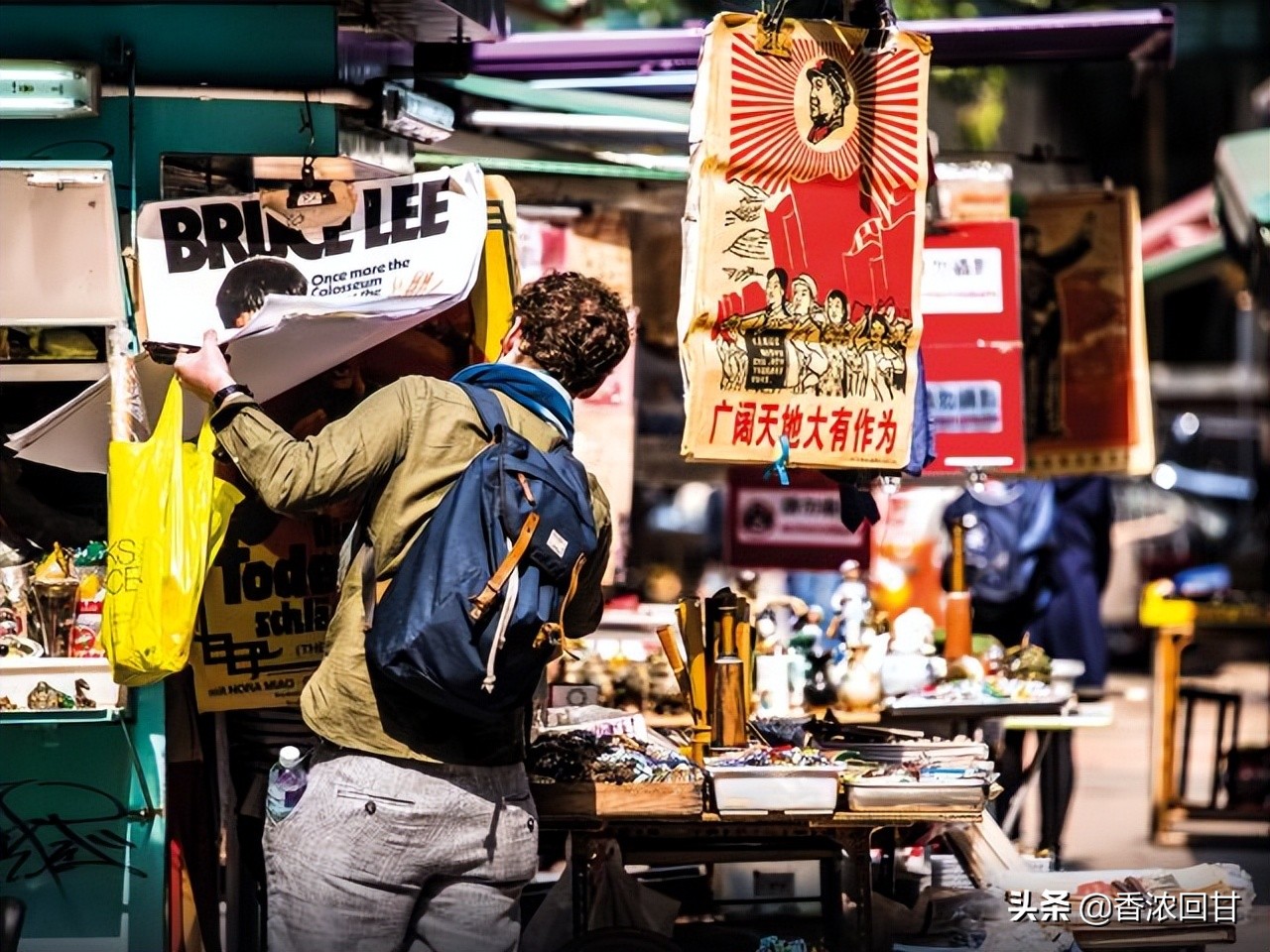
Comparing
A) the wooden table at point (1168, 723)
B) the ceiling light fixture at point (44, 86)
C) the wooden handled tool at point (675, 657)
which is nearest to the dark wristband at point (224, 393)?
the ceiling light fixture at point (44, 86)

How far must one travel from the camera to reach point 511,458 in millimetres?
4273

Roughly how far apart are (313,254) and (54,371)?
0.78 m

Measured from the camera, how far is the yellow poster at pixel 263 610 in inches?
215

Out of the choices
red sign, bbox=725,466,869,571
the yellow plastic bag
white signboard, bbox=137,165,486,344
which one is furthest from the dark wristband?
red sign, bbox=725,466,869,571

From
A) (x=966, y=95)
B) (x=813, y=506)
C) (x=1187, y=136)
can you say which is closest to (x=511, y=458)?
(x=813, y=506)

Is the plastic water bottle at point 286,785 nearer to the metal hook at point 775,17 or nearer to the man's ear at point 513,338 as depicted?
the man's ear at point 513,338

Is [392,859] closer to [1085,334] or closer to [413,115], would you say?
[413,115]

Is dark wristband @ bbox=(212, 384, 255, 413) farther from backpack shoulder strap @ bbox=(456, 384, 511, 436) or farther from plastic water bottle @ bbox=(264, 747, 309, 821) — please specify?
plastic water bottle @ bbox=(264, 747, 309, 821)

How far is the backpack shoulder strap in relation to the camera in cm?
438

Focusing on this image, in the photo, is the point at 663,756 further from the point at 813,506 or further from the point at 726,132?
the point at 813,506

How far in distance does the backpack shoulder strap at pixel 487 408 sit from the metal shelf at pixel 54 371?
4.61ft

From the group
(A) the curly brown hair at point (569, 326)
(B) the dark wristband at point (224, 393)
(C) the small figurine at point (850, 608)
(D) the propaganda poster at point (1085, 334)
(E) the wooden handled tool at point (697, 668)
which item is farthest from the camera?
(D) the propaganda poster at point (1085, 334)

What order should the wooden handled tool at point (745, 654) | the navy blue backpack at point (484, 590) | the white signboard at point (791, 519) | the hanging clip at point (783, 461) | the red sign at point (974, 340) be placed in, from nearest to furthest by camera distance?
the navy blue backpack at point (484, 590), the hanging clip at point (783, 461), the wooden handled tool at point (745, 654), the red sign at point (974, 340), the white signboard at point (791, 519)

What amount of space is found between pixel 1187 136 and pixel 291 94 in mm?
29794
